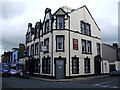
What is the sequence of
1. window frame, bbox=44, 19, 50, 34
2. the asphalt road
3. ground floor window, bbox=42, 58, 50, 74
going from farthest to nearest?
window frame, bbox=44, 19, 50, 34
ground floor window, bbox=42, 58, 50, 74
the asphalt road

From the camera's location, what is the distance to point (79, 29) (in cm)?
2767

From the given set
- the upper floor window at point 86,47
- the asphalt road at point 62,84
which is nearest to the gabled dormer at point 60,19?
the upper floor window at point 86,47

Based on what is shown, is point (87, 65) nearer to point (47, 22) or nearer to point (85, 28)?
point (85, 28)

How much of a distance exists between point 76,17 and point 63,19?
2.85 m

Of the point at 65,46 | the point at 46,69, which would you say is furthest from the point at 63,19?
the point at 46,69

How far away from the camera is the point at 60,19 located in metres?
26.0

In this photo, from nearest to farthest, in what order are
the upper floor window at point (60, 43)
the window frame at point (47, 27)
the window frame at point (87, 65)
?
the upper floor window at point (60, 43) < the window frame at point (87, 65) < the window frame at point (47, 27)

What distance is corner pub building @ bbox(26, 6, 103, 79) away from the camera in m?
24.7

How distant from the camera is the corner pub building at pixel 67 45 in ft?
80.9

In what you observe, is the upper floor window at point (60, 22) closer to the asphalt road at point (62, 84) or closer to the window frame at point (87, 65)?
the window frame at point (87, 65)

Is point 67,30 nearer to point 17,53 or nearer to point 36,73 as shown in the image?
point 36,73

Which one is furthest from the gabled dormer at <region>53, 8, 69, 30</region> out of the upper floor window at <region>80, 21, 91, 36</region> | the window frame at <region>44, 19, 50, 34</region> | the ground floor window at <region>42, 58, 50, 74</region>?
the ground floor window at <region>42, 58, 50, 74</region>

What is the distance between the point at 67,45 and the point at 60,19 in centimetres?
471

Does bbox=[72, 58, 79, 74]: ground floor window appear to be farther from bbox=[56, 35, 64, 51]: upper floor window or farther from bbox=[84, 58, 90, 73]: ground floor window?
bbox=[56, 35, 64, 51]: upper floor window
